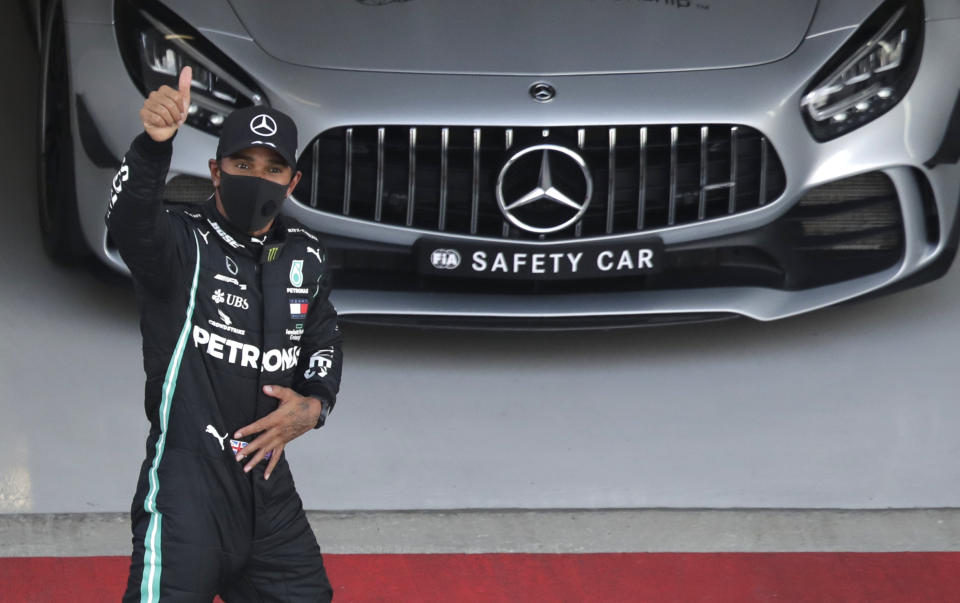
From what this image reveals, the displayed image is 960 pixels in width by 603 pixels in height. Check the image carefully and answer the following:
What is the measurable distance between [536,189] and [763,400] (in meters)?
0.87

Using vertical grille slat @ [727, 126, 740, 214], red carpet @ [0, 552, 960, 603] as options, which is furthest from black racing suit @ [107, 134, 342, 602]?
vertical grille slat @ [727, 126, 740, 214]

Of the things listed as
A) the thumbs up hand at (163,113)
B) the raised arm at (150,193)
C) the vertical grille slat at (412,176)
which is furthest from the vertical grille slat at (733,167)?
the thumbs up hand at (163,113)

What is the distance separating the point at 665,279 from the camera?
468cm

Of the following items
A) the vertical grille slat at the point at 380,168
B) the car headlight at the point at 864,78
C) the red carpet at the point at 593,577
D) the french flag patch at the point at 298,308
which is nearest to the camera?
the french flag patch at the point at 298,308

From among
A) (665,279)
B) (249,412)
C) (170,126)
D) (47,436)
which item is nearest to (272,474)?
(249,412)

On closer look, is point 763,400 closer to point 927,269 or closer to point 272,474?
point 927,269

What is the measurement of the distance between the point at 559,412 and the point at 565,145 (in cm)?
73

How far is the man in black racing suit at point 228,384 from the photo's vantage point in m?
2.74

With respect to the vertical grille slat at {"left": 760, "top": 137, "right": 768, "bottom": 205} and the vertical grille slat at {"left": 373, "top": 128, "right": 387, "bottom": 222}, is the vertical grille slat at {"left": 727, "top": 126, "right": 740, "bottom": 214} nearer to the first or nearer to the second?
the vertical grille slat at {"left": 760, "top": 137, "right": 768, "bottom": 205}

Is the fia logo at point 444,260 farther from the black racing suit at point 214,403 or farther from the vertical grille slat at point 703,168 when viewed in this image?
the black racing suit at point 214,403

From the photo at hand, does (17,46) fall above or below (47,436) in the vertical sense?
above

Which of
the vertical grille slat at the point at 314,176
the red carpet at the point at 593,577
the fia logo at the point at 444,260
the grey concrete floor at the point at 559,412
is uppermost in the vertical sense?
the vertical grille slat at the point at 314,176

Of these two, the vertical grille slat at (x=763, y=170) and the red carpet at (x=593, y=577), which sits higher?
the vertical grille slat at (x=763, y=170)

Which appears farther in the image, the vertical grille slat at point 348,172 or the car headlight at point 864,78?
the car headlight at point 864,78
